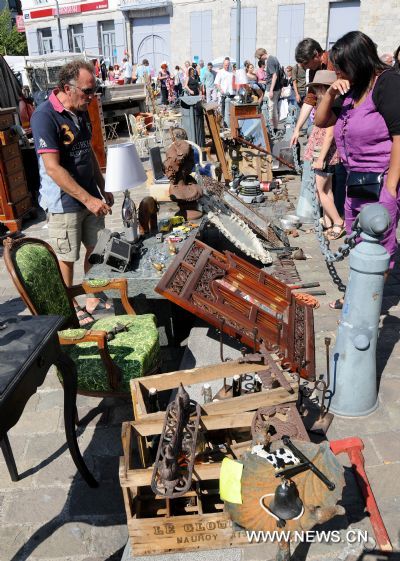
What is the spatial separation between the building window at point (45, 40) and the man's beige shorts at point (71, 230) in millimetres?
35224

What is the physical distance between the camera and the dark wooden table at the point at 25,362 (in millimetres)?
2016

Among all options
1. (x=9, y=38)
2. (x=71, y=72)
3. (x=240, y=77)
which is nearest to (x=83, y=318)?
(x=71, y=72)

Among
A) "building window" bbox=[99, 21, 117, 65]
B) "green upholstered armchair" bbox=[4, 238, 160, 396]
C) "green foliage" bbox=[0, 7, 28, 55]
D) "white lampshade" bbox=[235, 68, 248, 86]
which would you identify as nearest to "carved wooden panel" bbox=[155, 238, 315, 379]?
"green upholstered armchair" bbox=[4, 238, 160, 396]

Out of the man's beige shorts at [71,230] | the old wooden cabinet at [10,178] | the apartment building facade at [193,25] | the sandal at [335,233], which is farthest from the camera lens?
the apartment building facade at [193,25]

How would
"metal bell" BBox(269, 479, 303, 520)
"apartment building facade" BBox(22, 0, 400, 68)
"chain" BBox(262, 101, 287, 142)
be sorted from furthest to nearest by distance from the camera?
"apartment building facade" BBox(22, 0, 400, 68) < "chain" BBox(262, 101, 287, 142) < "metal bell" BBox(269, 479, 303, 520)

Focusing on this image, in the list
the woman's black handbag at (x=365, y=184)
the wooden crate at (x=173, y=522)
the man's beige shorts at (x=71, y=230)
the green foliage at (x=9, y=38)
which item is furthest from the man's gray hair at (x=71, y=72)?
the green foliage at (x=9, y=38)

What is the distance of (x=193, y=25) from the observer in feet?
91.8

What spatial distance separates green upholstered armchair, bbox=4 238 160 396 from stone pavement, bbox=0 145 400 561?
0.49 meters

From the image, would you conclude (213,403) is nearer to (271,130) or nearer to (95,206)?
(95,206)

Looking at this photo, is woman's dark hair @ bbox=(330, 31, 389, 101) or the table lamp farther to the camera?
the table lamp

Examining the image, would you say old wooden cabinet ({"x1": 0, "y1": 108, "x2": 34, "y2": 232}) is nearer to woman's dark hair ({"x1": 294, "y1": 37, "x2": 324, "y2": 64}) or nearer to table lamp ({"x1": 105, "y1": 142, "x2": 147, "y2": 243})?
table lamp ({"x1": 105, "y1": 142, "x2": 147, "y2": 243})

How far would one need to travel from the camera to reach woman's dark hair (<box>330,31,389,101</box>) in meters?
3.40

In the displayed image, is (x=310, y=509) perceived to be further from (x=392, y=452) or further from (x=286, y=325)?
(x=286, y=325)

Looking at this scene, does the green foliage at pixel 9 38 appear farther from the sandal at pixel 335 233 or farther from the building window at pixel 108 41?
the sandal at pixel 335 233
